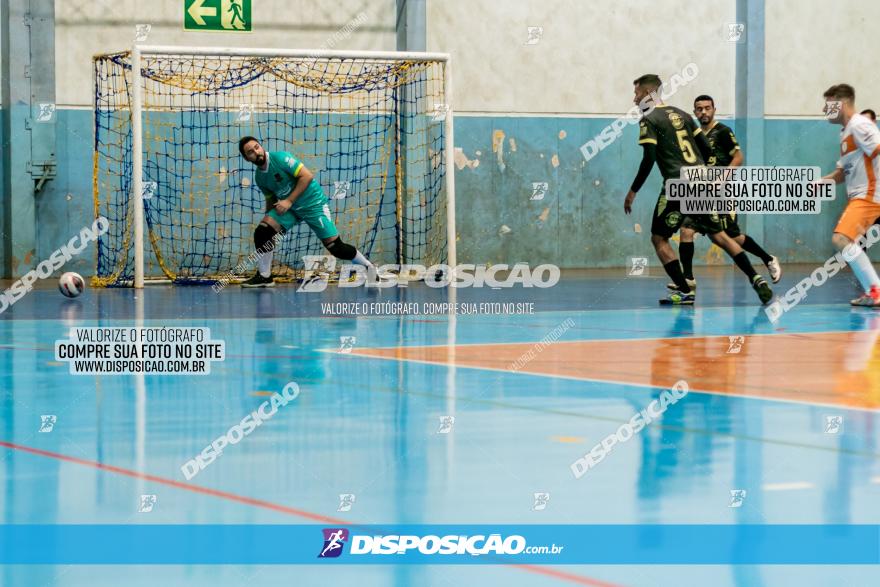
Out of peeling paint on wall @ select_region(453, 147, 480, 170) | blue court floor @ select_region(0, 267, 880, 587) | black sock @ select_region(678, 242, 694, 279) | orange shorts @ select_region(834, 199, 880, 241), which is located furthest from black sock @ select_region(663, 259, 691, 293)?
peeling paint on wall @ select_region(453, 147, 480, 170)

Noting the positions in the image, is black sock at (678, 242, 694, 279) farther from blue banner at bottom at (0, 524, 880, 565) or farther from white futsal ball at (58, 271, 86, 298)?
blue banner at bottom at (0, 524, 880, 565)

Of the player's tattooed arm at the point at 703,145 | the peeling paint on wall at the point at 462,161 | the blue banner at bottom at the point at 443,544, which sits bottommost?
the blue banner at bottom at the point at 443,544

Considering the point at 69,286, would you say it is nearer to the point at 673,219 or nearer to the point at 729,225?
the point at 673,219

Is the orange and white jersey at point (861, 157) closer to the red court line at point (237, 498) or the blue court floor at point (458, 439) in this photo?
the blue court floor at point (458, 439)

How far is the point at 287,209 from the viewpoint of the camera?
15711 mm

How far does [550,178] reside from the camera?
20969 millimetres

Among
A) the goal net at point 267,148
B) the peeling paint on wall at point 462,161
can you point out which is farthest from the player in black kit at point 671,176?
the peeling paint on wall at point 462,161

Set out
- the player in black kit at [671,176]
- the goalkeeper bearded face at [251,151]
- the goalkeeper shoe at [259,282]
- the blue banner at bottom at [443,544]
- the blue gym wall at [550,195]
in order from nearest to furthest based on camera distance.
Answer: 1. the blue banner at bottom at [443,544]
2. the player in black kit at [671,176]
3. the goalkeeper bearded face at [251,151]
4. the goalkeeper shoe at [259,282]
5. the blue gym wall at [550,195]

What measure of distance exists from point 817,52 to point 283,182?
424 inches

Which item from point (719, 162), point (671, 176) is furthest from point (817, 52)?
point (671, 176)

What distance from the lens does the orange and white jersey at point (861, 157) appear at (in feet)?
39.5

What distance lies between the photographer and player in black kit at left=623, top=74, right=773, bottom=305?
12.3m

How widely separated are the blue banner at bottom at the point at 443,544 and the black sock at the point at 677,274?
8.86m

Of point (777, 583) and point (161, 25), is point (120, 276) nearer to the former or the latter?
point (161, 25)
